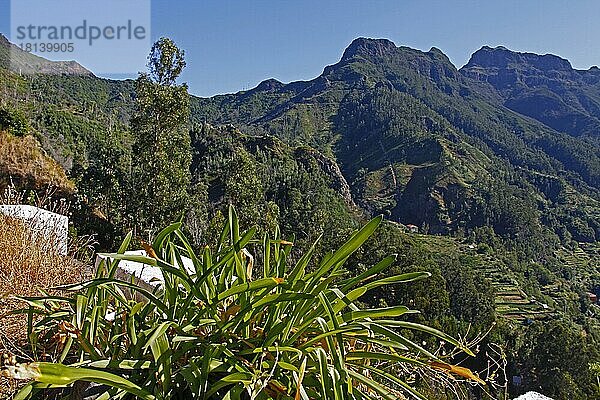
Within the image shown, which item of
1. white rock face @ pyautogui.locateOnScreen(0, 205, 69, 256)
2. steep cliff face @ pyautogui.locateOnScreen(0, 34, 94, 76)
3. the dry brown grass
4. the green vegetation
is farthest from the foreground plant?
steep cliff face @ pyautogui.locateOnScreen(0, 34, 94, 76)

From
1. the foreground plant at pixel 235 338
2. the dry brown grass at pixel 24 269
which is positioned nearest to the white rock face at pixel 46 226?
the dry brown grass at pixel 24 269

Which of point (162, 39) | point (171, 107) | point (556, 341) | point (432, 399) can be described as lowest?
point (556, 341)

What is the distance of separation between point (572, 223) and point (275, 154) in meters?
58.2

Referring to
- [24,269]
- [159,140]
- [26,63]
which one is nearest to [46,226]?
[24,269]

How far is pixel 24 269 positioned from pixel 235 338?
1.67 metres

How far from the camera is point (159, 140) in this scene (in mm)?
11086

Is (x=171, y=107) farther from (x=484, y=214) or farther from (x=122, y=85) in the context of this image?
(x=122, y=85)

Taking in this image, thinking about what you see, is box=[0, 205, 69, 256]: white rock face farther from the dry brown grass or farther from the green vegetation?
the green vegetation

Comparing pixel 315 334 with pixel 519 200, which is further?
pixel 519 200

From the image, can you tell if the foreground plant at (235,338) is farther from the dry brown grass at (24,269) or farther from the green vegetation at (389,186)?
the dry brown grass at (24,269)

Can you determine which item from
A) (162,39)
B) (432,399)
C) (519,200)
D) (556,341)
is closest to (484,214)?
(519,200)

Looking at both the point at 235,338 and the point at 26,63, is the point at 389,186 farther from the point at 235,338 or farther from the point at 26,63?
the point at 235,338

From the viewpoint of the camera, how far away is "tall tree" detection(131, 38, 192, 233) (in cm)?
1095

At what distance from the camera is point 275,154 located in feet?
237
